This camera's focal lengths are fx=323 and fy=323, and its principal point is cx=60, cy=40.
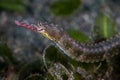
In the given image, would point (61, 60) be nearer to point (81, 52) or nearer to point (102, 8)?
point (81, 52)

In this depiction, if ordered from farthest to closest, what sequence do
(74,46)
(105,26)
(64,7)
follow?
(64,7) < (105,26) < (74,46)

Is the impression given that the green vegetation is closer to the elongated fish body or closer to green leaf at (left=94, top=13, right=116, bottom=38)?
green leaf at (left=94, top=13, right=116, bottom=38)

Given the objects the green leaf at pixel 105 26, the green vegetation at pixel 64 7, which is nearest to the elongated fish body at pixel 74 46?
the green leaf at pixel 105 26

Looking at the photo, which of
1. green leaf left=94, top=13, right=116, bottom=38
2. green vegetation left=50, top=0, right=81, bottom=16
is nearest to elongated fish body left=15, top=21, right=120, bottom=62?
green leaf left=94, top=13, right=116, bottom=38

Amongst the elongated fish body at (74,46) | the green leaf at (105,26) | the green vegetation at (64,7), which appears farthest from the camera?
the green vegetation at (64,7)

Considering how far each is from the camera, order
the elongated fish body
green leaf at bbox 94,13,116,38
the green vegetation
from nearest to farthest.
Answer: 1. the elongated fish body
2. green leaf at bbox 94,13,116,38
3. the green vegetation

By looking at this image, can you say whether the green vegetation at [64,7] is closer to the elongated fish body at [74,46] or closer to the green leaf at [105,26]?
the green leaf at [105,26]

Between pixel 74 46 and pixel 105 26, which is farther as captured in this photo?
pixel 105 26

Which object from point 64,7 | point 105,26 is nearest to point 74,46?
point 105,26

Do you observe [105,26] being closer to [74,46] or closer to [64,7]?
[64,7]
